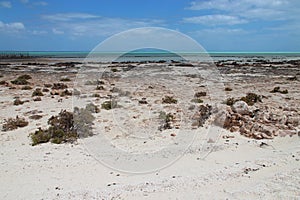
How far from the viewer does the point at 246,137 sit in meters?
9.25

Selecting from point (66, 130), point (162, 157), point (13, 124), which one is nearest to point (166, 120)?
point (162, 157)

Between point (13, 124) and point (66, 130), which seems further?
point (13, 124)

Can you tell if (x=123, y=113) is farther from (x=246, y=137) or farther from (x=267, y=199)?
(x=267, y=199)

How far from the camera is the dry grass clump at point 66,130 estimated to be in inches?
352

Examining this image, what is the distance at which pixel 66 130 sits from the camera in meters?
9.74

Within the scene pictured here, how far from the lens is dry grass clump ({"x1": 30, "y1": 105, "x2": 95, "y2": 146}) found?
352 inches

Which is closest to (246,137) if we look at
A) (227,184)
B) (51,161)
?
(227,184)

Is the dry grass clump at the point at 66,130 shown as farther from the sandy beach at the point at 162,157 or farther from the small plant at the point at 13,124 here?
the small plant at the point at 13,124

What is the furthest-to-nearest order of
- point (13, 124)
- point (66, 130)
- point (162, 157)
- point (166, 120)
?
1. point (166, 120)
2. point (13, 124)
3. point (66, 130)
4. point (162, 157)

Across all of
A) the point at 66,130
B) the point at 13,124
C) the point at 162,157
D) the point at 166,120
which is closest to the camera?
the point at 162,157

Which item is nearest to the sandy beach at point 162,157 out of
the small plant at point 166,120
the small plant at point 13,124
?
the small plant at point 166,120

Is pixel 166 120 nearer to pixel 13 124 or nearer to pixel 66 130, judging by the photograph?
pixel 66 130

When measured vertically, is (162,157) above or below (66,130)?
below

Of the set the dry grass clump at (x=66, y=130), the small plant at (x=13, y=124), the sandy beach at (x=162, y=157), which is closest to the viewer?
the sandy beach at (x=162, y=157)
